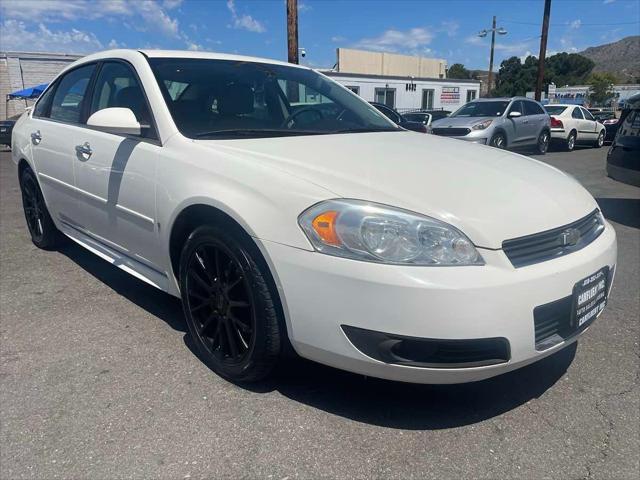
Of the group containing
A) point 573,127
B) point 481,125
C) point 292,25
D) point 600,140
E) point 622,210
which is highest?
point 292,25

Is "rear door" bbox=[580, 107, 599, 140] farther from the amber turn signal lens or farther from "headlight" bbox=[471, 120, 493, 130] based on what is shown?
the amber turn signal lens

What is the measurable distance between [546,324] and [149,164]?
2.09m

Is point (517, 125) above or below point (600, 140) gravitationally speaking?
above

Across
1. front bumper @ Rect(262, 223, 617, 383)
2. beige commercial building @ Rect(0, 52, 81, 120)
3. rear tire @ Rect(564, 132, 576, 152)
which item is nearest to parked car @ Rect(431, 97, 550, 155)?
rear tire @ Rect(564, 132, 576, 152)

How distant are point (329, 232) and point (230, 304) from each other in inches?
27.7

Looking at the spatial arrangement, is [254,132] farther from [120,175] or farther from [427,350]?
[427,350]

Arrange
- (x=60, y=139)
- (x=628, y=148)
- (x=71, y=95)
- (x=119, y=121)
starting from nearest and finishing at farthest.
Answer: (x=119, y=121)
(x=60, y=139)
(x=71, y=95)
(x=628, y=148)

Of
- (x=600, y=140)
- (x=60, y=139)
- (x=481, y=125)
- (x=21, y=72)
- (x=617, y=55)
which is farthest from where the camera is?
(x=617, y=55)

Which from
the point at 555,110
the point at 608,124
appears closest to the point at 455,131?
the point at 555,110

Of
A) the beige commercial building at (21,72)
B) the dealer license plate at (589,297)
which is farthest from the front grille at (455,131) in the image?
the beige commercial building at (21,72)

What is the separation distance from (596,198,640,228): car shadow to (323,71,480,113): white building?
2180 centimetres

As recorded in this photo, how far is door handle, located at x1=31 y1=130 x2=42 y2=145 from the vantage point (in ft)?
13.8

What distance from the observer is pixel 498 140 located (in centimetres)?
1272

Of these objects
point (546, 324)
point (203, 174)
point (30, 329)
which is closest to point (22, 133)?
point (30, 329)
